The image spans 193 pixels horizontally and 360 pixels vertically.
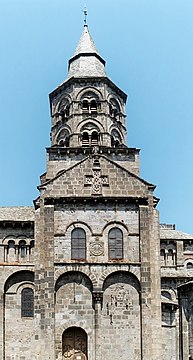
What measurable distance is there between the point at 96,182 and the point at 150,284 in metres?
7.67

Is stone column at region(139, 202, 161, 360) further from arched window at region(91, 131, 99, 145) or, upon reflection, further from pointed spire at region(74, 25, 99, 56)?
pointed spire at region(74, 25, 99, 56)

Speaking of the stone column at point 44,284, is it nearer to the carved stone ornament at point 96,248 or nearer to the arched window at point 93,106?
the carved stone ornament at point 96,248

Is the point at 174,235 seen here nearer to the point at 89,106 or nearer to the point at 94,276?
the point at 89,106

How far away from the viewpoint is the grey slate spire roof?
57250 millimetres

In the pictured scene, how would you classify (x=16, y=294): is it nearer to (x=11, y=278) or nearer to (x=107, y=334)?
(x=11, y=278)

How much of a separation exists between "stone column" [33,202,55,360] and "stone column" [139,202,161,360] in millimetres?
5719

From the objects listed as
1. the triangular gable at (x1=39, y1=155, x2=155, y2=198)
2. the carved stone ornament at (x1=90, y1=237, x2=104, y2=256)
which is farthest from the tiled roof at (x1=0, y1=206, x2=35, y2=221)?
the carved stone ornament at (x1=90, y1=237, x2=104, y2=256)

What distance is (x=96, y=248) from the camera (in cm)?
4538

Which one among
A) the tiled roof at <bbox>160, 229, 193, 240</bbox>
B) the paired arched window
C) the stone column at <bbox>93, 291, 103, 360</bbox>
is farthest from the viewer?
the tiled roof at <bbox>160, 229, 193, 240</bbox>

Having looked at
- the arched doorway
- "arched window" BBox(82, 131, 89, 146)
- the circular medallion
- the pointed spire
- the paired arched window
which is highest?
the pointed spire

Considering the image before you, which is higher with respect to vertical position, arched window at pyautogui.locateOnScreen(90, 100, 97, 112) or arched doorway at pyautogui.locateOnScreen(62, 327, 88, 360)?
arched window at pyautogui.locateOnScreen(90, 100, 97, 112)

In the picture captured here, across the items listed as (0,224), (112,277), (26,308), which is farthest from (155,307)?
(0,224)

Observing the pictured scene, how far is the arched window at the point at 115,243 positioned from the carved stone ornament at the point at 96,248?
590 millimetres

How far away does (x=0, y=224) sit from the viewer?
54.5m
